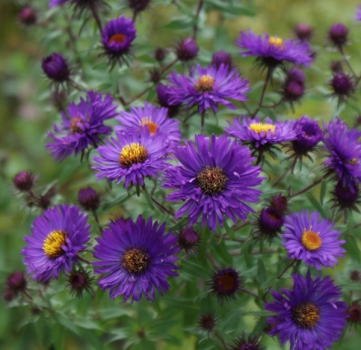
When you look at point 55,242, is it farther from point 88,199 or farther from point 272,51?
point 272,51

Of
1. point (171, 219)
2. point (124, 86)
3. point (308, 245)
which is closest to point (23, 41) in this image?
point (124, 86)

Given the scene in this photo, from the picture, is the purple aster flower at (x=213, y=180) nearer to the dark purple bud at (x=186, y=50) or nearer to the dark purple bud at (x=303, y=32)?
the dark purple bud at (x=186, y=50)

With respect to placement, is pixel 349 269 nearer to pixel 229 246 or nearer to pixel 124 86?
pixel 229 246

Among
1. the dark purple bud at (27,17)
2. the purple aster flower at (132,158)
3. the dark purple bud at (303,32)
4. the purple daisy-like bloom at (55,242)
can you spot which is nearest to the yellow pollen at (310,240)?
the purple aster flower at (132,158)

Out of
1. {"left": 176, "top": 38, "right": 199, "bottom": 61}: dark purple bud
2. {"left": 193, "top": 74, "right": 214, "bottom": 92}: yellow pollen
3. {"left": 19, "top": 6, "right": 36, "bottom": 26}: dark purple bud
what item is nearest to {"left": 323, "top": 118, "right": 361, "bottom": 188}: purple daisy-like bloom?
{"left": 193, "top": 74, "right": 214, "bottom": 92}: yellow pollen

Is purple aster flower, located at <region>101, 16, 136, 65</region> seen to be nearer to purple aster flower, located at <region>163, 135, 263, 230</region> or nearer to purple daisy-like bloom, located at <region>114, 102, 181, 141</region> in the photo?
purple daisy-like bloom, located at <region>114, 102, 181, 141</region>

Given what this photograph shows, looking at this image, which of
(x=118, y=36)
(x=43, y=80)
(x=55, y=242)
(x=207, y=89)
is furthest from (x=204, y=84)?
(x=43, y=80)
